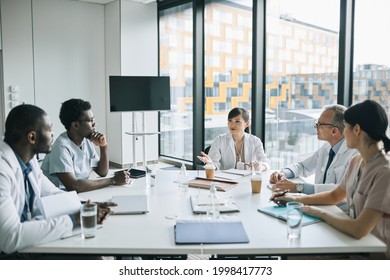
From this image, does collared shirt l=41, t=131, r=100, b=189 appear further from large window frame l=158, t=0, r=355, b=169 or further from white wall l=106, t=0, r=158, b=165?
white wall l=106, t=0, r=158, b=165

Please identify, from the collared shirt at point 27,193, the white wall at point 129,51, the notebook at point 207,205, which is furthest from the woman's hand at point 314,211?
the white wall at point 129,51

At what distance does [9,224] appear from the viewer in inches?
59.8

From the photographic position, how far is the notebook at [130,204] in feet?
6.59

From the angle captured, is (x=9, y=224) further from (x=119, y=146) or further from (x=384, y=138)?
(x=119, y=146)

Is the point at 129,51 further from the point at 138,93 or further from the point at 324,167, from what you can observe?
the point at 324,167

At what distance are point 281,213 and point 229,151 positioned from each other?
1.58 metres

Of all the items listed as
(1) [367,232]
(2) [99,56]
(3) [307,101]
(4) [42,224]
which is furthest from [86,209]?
(2) [99,56]

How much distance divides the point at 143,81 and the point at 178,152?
162cm

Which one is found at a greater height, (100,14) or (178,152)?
(100,14)

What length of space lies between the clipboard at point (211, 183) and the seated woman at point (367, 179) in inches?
27.4

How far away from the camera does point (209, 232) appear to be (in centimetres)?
172

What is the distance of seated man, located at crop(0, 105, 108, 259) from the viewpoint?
154cm

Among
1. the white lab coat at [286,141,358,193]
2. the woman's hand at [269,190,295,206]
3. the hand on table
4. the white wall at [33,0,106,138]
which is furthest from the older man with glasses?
the white wall at [33,0,106,138]

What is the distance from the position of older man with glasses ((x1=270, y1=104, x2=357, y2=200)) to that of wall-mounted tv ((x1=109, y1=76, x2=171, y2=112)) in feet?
9.98
